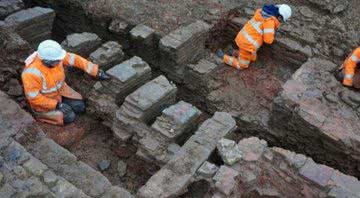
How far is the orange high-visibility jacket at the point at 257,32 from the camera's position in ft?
24.1

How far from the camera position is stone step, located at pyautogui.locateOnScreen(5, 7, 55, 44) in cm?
686

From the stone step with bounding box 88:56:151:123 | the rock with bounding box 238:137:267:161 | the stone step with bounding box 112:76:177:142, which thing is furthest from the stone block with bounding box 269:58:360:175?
the stone step with bounding box 88:56:151:123

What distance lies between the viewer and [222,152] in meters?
5.30

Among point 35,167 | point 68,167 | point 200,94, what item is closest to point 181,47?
point 200,94

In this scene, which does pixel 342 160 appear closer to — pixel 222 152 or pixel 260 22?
pixel 222 152

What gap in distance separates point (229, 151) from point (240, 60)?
272 cm

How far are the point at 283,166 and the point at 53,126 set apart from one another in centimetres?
322

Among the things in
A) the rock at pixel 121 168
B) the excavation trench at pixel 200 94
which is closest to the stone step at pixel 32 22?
the excavation trench at pixel 200 94

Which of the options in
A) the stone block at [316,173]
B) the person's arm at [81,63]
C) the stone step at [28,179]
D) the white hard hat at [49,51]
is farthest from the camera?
the person's arm at [81,63]

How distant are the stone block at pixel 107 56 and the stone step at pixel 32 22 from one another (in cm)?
114

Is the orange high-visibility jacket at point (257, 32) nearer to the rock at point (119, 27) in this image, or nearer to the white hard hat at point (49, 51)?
the rock at point (119, 27)

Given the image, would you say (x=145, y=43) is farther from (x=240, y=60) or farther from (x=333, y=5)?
(x=333, y=5)

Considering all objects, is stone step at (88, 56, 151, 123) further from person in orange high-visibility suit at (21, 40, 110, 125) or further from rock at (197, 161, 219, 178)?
rock at (197, 161, 219, 178)

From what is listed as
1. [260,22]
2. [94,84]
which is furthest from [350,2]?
[94,84]
